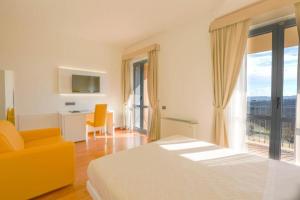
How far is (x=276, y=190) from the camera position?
1.07 meters

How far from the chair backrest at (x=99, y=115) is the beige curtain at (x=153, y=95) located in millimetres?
1271

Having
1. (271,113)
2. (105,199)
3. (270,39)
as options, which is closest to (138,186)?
(105,199)

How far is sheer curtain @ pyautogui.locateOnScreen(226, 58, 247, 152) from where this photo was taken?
2.59 meters

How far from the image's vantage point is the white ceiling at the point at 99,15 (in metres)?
2.70

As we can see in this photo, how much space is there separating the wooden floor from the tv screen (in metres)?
1.42

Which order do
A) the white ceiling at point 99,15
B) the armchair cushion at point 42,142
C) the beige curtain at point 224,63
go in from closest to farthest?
the armchair cushion at point 42,142 < the beige curtain at point 224,63 < the white ceiling at point 99,15

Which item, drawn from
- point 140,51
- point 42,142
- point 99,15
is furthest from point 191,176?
point 140,51

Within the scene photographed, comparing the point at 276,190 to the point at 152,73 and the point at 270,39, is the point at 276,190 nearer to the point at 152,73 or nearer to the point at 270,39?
the point at 270,39

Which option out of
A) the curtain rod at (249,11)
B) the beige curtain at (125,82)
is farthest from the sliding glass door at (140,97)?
the curtain rod at (249,11)

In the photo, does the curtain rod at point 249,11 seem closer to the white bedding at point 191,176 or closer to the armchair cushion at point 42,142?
the white bedding at point 191,176

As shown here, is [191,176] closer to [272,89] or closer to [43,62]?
[272,89]

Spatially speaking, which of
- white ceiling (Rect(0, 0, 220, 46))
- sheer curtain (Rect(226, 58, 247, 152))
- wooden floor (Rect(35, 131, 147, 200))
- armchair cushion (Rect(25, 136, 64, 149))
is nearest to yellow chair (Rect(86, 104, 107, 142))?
wooden floor (Rect(35, 131, 147, 200))

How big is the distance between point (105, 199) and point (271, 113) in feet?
8.39

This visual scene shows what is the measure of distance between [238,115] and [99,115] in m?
3.18
